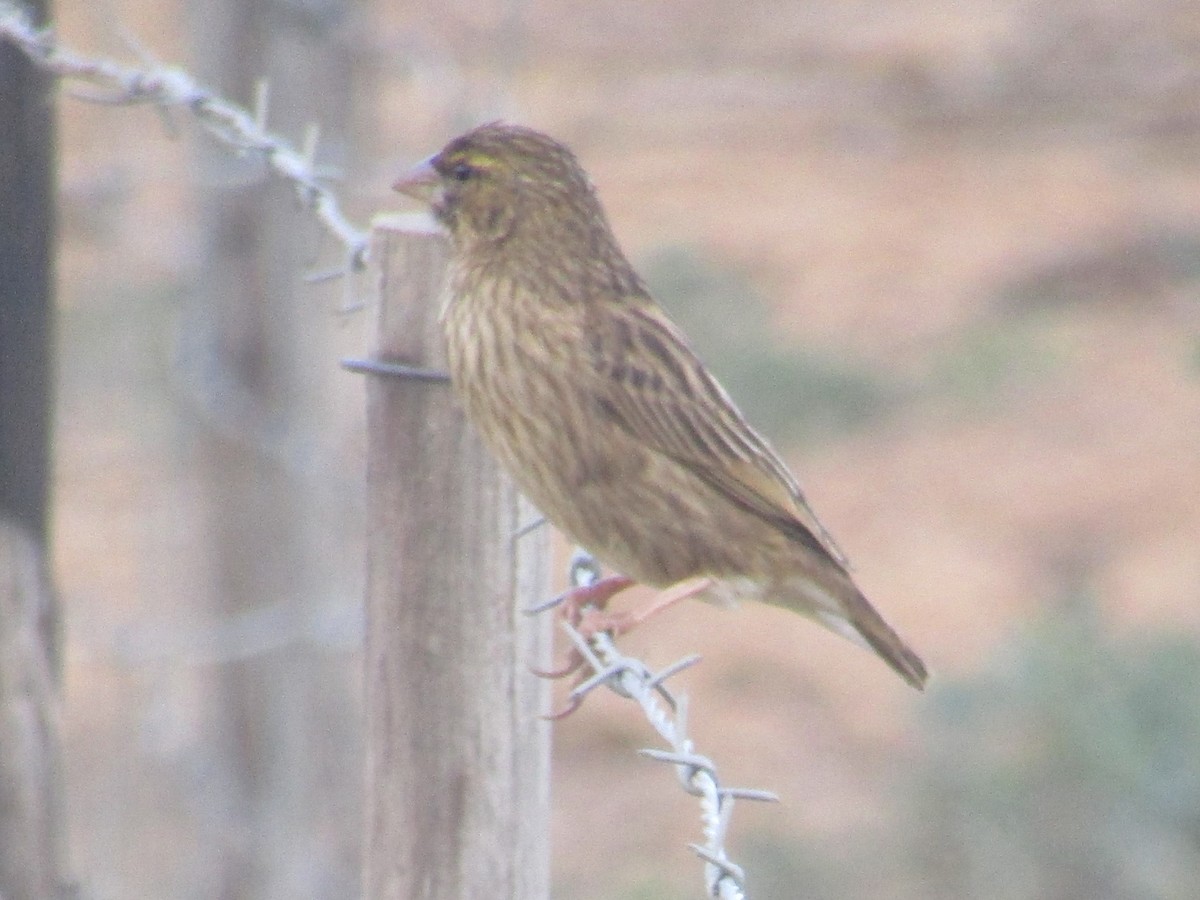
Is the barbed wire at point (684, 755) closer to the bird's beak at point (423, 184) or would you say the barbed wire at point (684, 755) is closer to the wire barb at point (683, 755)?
the wire barb at point (683, 755)

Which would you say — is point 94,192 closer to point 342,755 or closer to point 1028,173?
point 342,755

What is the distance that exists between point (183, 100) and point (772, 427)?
11360mm

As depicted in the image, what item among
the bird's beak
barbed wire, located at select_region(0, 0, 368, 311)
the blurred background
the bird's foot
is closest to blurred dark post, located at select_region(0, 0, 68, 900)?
barbed wire, located at select_region(0, 0, 368, 311)

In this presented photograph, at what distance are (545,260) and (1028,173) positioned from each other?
16678 mm

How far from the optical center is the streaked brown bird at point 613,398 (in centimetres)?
415

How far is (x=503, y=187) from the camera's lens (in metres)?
4.30

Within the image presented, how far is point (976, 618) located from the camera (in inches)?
479

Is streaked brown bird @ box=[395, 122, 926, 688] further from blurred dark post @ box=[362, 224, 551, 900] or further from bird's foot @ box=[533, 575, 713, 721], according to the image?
blurred dark post @ box=[362, 224, 551, 900]

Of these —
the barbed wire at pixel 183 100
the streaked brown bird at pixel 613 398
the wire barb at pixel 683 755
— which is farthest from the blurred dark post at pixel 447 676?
the streaked brown bird at pixel 613 398

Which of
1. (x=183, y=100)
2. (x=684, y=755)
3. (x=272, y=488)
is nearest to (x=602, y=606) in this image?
(x=183, y=100)

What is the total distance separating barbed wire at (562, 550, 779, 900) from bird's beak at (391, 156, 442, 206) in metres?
1.03

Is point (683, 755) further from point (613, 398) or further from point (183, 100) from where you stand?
point (183, 100)

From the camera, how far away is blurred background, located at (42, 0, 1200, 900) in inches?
313

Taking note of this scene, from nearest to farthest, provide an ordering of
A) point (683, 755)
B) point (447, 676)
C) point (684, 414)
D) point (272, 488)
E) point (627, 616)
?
point (683, 755), point (447, 676), point (627, 616), point (684, 414), point (272, 488)
